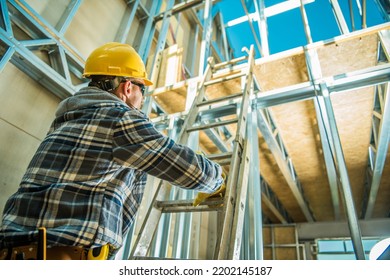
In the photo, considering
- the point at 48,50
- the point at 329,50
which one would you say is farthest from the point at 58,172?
the point at 329,50

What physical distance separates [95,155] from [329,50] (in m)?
2.99

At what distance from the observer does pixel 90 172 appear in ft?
3.96

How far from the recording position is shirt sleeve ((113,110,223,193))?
1243 millimetres

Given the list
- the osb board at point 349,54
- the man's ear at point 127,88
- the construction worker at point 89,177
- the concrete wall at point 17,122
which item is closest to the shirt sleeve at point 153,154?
the construction worker at point 89,177

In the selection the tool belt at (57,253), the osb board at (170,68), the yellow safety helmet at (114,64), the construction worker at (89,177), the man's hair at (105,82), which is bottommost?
the tool belt at (57,253)

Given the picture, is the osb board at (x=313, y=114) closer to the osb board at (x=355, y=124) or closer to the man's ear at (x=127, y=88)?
the osb board at (x=355, y=124)

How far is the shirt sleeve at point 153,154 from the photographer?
4.08 feet

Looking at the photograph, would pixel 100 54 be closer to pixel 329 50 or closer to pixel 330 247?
pixel 329 50

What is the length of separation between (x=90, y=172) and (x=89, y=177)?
24 mm

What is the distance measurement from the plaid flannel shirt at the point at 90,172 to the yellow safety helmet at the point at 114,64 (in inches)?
15.5

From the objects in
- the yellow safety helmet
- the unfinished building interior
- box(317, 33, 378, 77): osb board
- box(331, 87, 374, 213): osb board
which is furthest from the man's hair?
box(331, 87, 374, 213): osb board

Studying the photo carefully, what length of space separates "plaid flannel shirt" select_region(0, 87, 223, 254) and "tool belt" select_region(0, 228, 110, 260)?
0.04 meters

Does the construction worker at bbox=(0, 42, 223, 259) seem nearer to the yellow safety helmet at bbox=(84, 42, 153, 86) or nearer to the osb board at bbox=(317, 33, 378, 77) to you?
the yellow safety helmet at bbox=(84, 42, 153, 86)

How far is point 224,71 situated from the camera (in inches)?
137
